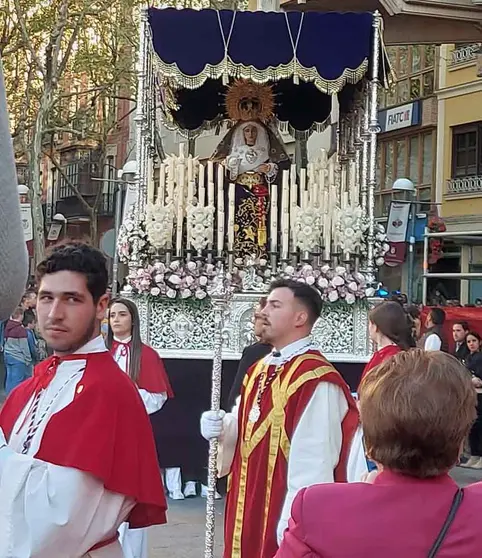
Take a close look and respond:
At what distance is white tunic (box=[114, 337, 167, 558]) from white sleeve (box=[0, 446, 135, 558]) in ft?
9.82

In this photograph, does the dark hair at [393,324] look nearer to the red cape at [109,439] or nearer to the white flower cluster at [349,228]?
the white flower cluster at [349,228]

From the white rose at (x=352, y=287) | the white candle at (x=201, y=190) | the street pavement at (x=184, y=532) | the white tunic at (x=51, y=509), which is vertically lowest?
the street pavement at (x=184, y=532)

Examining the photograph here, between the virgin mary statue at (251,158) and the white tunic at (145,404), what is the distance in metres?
2.85

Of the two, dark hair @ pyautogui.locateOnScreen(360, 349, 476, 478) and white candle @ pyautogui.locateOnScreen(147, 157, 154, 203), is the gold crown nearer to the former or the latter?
white candle @ pyautogui.locateOnScreen(147, 157, 154, 203)

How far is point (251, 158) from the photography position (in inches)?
428

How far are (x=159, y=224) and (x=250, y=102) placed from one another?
2.32 m

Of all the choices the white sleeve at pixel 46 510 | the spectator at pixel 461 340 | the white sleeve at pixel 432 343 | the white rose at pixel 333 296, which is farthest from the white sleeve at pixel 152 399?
the spectator at pixel 461 340

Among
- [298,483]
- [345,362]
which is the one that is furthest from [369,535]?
[345,362]

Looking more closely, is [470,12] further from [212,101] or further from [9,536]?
[9,536]

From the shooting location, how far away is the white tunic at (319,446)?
14.8ft

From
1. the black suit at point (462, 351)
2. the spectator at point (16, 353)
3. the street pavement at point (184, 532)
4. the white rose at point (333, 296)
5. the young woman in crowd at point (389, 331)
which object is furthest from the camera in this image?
the spectator at point (16, 353)

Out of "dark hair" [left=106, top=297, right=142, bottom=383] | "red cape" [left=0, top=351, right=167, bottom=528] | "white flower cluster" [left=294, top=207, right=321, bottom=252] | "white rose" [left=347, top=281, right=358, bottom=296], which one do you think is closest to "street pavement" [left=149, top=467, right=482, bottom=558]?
"dark hair" [left=106, top=297, right=142, bottom=383]

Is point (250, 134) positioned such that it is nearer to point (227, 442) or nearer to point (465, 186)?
point (227, 442)

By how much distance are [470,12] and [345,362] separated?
4.54 meters
